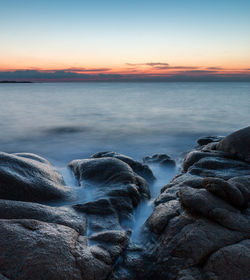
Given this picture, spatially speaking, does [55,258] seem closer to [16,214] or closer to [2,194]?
[16,214]

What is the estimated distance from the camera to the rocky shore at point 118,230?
2.54 m

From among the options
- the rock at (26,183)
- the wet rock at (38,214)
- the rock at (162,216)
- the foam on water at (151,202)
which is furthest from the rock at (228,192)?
the rock at (26,183)

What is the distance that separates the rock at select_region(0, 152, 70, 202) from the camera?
4.11m

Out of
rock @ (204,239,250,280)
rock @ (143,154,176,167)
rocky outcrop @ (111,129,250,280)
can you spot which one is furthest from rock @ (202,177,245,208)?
rock @ (143,154,176,167)

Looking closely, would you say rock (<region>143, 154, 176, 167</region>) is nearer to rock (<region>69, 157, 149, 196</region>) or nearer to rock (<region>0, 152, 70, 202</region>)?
rock (<region>69, 157, 149, 196</region>)

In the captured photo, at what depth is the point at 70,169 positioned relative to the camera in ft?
21.5

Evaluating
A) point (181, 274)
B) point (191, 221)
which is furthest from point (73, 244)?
point (191, 221)

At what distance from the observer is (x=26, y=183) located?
4.28 meters

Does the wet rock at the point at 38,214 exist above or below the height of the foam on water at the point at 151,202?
above

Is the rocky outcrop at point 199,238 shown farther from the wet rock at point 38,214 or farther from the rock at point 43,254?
the wet rock at point 38,214

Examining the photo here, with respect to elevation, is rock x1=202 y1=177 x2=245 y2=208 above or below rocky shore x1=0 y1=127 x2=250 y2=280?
above

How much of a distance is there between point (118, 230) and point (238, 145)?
4.13 metres

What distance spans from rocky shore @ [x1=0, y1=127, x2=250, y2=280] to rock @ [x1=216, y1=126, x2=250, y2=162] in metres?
0.95

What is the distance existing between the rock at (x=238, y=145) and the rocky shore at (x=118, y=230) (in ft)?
3.11
